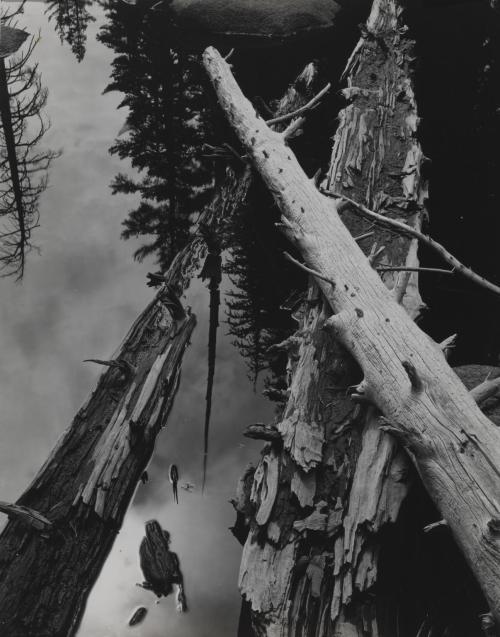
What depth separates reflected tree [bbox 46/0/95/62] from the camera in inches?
289

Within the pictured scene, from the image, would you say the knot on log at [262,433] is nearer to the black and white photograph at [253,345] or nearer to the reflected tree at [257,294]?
the black and white photograph at [253,345]

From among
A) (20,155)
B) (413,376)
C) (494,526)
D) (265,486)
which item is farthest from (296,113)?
(494,526)

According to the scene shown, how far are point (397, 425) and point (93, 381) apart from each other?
1.76 m

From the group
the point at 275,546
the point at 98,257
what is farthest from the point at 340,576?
the point at 98,257

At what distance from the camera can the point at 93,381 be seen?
3.14 meters

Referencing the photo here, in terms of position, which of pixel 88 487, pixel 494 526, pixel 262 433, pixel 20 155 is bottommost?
pixel 88 487

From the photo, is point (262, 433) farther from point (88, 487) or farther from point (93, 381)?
point (93, 381)

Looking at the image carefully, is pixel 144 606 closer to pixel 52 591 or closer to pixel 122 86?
pixel 52 591

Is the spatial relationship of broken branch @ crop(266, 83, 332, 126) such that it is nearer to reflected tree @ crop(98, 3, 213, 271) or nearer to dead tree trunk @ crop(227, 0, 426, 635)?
reflected tree @ crop(98, 3, 213, 271)

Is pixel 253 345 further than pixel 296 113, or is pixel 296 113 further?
pixel 296 113

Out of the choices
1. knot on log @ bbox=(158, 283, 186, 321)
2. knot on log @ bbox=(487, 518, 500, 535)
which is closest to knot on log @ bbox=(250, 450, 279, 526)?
knot on log @ bbox=(487, 518, 500, 535)

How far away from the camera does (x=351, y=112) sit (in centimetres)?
469

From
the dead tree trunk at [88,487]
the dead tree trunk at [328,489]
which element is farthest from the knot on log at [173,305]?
the dead tree trunk at [328,489]

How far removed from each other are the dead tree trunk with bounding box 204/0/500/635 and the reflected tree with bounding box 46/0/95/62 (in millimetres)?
5733
